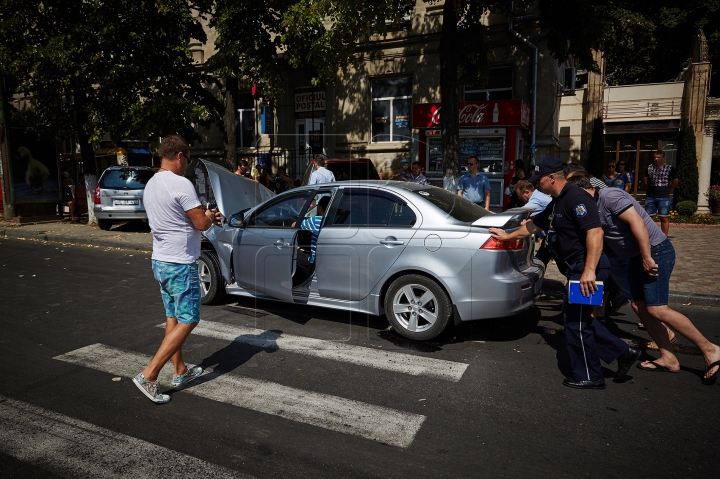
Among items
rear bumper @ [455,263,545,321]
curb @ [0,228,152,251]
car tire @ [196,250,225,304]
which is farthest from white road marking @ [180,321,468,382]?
curb @ [0,228,152,251]

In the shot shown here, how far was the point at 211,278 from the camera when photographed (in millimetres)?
6688

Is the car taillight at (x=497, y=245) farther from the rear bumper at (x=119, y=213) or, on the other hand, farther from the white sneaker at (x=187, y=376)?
the rear bumper at (x=119, y=213)

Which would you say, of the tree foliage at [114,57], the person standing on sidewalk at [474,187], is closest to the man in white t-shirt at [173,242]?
the person standing on sidewalk at [474,187]

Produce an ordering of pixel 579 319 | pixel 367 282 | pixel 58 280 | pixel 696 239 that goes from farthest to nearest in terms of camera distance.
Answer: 1. pixel 696 239
2. pixel 58 280
3. pixel 367 282
4. pixel 579 319

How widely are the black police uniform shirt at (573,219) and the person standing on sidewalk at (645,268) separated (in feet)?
1.01

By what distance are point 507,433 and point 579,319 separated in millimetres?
1246

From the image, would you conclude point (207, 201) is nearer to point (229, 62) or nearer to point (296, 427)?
point (296, 427)

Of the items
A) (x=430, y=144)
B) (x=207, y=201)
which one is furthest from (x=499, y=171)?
(x=207, y=201)

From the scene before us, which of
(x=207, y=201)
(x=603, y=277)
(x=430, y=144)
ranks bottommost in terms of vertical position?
(x=603, y=277)

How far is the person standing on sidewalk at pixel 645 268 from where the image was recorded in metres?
4.20

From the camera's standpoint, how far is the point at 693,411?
3.73 meters

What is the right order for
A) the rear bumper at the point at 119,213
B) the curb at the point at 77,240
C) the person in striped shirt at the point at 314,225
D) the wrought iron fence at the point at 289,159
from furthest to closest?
the wrought iron fence at the point at 289,159
the rear bumper at the point at 119,213
the curb at the point at 77,240
the person in striped shirt at the point at 314,225

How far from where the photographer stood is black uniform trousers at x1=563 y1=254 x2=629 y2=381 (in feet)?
13.5

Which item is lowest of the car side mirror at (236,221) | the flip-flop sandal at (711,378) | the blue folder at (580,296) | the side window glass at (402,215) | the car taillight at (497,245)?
the flip-flop sandal at (711,378)
